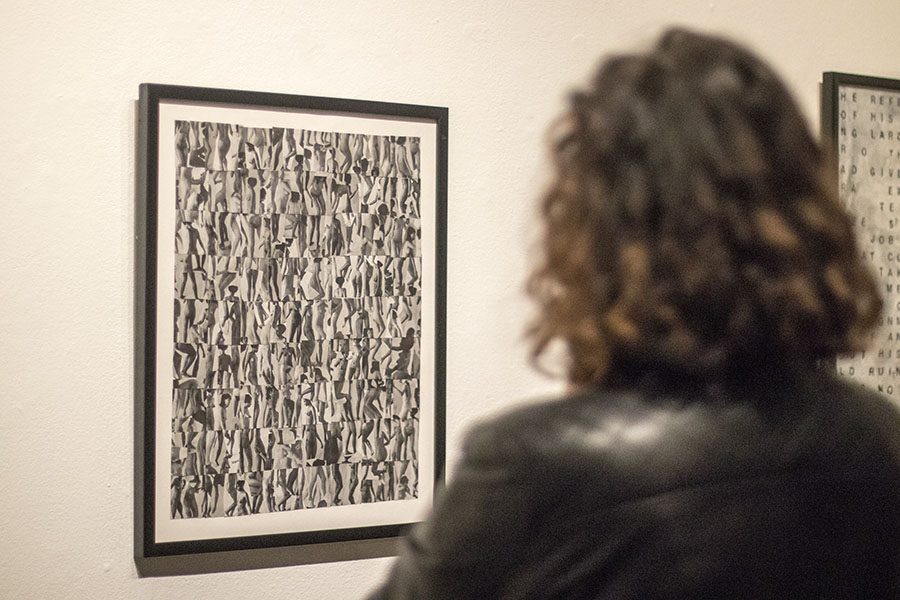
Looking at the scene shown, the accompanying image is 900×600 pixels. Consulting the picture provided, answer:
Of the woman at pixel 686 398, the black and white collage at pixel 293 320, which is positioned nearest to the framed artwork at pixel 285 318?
the black and white collage at pixel 293 320

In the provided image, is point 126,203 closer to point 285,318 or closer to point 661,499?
point 285,318

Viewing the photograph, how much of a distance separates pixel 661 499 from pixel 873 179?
141 cm

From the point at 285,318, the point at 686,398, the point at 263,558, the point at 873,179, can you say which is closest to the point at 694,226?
the point at 686,398

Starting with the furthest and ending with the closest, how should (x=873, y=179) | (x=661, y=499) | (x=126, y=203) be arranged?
1. (x=873, y=179)
2. (x=126, y=203)
3. (x=661, y=499)

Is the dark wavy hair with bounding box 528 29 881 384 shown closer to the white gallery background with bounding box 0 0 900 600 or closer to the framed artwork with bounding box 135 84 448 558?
the white gallery background with bounding box 0 0 900 600

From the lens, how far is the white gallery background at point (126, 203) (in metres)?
1.33

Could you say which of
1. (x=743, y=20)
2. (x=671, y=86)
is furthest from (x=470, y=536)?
(x=743, y=20)

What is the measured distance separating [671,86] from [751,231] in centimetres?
12

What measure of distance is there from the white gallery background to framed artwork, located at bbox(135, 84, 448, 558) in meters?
0.04

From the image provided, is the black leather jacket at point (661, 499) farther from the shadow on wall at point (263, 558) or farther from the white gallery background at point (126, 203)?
the shadow on wall at point (263, 558)

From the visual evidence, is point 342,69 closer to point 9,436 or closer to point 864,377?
point 9,436

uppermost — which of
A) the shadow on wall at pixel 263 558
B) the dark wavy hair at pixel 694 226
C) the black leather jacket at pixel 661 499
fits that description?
the dark wavy hair at pixel 694 226

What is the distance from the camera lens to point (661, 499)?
687 mm

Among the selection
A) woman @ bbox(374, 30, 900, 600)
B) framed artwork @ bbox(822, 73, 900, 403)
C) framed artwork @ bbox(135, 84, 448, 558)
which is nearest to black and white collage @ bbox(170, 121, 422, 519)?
framed artwork @ bbox(135, 84, 448, 558)
